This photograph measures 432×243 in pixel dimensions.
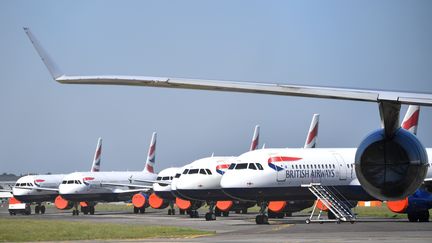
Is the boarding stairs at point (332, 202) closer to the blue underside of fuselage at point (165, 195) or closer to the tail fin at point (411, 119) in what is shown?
the tail fin at point (411, 119)

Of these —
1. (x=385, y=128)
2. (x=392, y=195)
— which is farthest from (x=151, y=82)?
(x=392, y=195)

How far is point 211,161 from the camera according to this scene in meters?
62.1

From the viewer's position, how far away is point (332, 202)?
50.3m

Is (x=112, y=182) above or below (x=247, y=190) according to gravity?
above

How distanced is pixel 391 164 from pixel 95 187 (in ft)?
240

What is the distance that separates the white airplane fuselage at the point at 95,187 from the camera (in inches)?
3233

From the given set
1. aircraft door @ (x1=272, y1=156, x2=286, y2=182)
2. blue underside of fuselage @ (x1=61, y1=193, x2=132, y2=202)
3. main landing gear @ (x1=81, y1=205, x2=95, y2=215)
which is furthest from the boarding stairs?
main landing gear @ (x1=81, y1=205, x2=95, y2=215)

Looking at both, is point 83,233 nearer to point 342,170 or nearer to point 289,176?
point 289,176

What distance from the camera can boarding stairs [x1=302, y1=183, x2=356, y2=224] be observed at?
160 ft

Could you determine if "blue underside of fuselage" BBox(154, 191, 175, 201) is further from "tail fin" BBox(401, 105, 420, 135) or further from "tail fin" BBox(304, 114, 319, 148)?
"tail fin" BBox(401, 105, 420, 135)

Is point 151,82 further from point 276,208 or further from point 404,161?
point 276,208

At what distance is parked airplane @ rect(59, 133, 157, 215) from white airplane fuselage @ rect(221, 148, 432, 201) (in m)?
31.6

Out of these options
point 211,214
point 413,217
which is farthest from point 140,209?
point 413,217

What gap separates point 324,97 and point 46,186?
3165 inches
